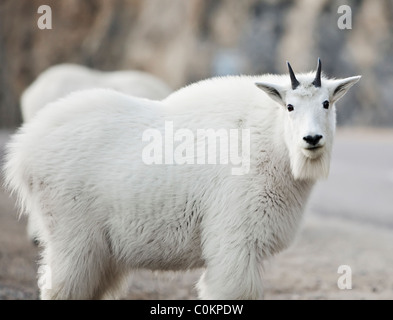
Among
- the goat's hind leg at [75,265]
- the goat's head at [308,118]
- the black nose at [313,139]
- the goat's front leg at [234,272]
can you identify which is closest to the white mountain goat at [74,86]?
the goat's hind leg at [75,265]

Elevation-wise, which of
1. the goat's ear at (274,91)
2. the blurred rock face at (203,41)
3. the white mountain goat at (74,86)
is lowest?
the goat's ear at (274,91)

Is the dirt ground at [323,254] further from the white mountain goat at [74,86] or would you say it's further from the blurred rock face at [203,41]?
the blurred rock face at [203,41]

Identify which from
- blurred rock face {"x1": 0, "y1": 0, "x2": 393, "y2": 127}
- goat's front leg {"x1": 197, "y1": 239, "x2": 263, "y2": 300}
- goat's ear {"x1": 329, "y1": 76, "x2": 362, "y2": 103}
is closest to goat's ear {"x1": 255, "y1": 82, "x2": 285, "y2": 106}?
goat's ear {"x1": 329, "y1": 76, "x2": 362, "y2": 103}

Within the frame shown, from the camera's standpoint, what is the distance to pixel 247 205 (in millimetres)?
4184

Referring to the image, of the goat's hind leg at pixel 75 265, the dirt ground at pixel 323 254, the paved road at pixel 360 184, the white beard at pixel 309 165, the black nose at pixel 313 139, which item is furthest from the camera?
the paved road at pixel 360 184

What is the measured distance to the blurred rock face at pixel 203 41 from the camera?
65.2 ft

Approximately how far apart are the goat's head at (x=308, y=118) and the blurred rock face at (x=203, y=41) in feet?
52.3

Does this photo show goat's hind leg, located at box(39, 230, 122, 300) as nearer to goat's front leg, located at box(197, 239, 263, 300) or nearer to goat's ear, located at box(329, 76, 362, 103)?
goat's front leg, located at box(197, 239, 263, 300)

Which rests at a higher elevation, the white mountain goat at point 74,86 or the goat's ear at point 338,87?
the white mountain goat at point 74,86

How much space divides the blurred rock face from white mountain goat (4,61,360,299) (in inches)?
625

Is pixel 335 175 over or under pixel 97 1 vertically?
under

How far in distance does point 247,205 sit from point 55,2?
2314 centimetres
